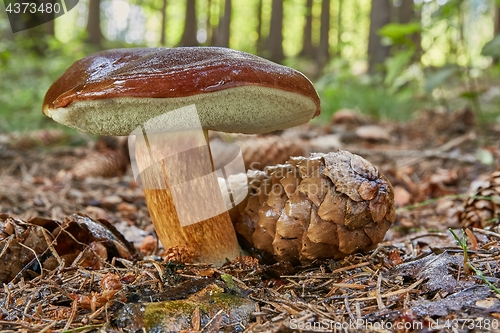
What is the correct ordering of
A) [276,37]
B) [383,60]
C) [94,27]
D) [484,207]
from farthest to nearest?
[276,37] → [94,27] → [383,60] → [484,207]

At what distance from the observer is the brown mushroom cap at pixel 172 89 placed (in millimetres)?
1308

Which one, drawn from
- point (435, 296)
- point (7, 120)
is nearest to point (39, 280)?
point (435, 296)

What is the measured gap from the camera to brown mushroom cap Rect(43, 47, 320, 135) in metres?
1.31

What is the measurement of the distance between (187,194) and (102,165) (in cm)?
259

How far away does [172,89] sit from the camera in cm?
130

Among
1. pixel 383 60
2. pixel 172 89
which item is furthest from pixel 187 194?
pixel 383 60

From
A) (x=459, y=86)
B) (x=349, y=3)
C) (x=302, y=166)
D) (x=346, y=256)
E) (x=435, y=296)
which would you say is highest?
(x=349, y=3)

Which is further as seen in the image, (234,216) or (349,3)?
(349,3)

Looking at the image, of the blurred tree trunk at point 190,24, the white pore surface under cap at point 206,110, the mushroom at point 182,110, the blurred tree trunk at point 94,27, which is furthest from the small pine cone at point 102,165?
the blurred tree trunk at point 94,27

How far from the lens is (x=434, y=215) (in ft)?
9.25

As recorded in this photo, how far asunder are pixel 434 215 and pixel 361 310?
5.93 feet

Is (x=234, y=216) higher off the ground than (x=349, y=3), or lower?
lower

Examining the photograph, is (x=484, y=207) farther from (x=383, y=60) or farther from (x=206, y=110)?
(x=383, y=60)

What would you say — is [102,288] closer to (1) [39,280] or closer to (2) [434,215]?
(1) [39,280]
